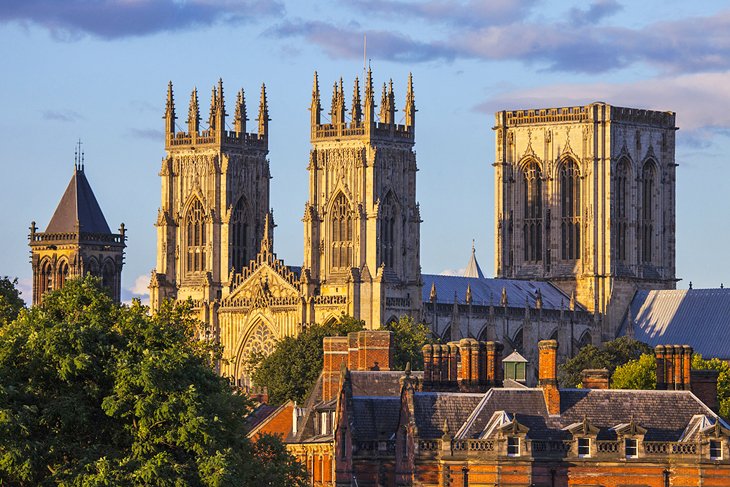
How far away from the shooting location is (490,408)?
87.2 m

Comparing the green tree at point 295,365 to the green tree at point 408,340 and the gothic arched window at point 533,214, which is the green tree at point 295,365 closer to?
the green tree at point 408,340

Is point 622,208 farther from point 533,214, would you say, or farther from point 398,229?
point 398,229

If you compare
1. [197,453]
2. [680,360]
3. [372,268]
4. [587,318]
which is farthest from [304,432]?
[587,318]

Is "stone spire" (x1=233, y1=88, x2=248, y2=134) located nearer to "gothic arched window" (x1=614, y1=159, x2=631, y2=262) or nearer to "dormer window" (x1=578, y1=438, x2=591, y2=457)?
"gothic arched window" (x1=614, y1=159, x2=631, y2=262)

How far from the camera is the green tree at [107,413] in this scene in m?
71.8

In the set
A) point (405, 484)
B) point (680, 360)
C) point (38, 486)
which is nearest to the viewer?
point (38, 486)

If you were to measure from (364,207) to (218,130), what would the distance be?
1689 centimetres

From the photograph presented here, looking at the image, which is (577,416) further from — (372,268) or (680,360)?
(372,268)

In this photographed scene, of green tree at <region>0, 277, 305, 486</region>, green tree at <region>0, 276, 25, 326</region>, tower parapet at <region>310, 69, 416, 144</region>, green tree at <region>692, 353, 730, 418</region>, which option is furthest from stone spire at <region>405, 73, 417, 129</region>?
green tree at <region>0, 277, 305, 486</region>

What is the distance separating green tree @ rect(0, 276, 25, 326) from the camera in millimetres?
91625

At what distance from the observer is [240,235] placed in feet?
620

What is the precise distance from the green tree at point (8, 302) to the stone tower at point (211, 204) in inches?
3067

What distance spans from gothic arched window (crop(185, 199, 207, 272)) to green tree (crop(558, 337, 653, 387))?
28450 millimetres

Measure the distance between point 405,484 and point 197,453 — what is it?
578 inches
